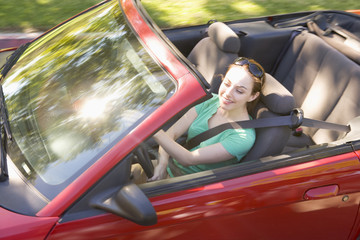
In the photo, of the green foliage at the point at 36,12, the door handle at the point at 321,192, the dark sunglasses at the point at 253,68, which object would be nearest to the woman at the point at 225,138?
the dark sunglasses at the point at 253,68

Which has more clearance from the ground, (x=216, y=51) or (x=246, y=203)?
(x=216, y=51)

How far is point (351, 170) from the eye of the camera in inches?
83.0

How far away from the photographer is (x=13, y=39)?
5.12m

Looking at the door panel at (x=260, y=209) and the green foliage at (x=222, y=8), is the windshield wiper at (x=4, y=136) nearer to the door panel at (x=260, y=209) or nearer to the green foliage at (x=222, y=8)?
the door panel at (x=260, y=209)

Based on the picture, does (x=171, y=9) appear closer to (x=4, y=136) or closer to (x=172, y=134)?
(x=172, y=134)

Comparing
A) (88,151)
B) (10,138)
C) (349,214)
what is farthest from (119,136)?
(349,214)

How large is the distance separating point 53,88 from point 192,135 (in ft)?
2.83

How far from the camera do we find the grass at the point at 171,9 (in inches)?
223

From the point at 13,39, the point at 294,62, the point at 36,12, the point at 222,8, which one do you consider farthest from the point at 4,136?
the point at 222,8

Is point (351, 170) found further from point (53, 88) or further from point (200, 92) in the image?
point (53, 88)

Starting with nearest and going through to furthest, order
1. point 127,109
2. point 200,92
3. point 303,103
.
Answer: point 200,92, point 127,109, point 303,103

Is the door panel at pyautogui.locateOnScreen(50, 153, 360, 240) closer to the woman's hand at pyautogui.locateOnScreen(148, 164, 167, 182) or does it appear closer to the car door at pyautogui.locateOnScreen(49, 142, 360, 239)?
the car door at pyautogui.locateOnScreen(49, 142, 360, 239)

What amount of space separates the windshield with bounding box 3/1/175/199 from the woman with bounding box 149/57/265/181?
31 centimetres

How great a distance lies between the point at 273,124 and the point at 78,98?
1019mm
